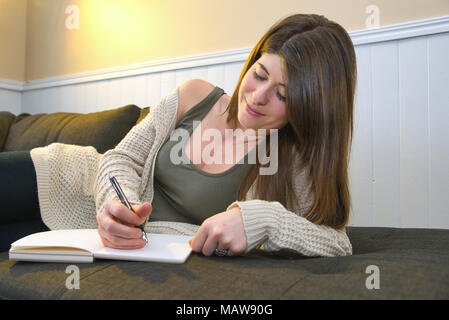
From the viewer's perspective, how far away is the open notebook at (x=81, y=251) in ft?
2.08

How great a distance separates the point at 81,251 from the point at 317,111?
1.80 ft

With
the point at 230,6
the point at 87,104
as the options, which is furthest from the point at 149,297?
the point at 87,104

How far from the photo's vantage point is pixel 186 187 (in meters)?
0.93

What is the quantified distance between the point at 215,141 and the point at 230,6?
2.78 feet

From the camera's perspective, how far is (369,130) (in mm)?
1354

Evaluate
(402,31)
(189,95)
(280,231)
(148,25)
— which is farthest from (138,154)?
(148,25)

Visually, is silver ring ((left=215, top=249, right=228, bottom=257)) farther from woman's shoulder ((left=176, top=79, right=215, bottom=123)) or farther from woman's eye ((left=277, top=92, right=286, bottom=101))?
woman's shoulder ((left=176, top=79, right=215, bottom=123))

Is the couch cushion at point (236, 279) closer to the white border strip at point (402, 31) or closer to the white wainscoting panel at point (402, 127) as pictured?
the white wainscoting panel at point (402, 127)

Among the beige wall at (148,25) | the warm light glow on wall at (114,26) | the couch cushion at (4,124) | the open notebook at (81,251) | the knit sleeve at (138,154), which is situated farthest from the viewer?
the warm light glow on wall at (114,26)

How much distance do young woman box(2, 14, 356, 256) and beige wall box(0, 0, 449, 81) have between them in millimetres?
582

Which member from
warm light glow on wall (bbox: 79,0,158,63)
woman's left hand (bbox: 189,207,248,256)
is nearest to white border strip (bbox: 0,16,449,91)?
warm light glow on wall (bbox: 79,0,158,63)

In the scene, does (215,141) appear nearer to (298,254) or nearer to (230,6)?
(298,254)

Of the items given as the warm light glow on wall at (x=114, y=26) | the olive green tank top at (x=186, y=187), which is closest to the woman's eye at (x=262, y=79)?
the olive green tank top at (x=186, y=187)

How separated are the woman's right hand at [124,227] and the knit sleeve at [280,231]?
0.57 ft
